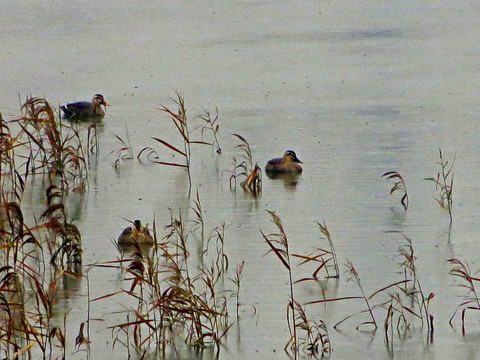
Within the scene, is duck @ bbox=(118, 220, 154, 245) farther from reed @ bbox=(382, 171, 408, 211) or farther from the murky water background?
reed @ bbox=(382, 171, 408, 211)

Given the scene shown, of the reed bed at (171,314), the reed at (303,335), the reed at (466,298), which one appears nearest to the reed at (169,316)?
the reed bed at (171,314)

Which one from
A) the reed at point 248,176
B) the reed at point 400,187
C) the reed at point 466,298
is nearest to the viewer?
the reed at point 466,298

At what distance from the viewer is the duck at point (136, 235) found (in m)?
8.25

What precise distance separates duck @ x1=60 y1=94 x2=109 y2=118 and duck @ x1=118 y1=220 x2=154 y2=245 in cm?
489

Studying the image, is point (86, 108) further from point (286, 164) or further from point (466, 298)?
point (466, 298)

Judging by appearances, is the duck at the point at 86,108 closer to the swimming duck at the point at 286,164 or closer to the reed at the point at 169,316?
the swimming duck at the point at 286,164

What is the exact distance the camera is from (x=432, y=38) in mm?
18688

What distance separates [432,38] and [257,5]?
5.80 meters

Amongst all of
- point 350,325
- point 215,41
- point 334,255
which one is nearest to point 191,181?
point 334,255

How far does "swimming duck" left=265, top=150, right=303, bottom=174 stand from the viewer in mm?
10469

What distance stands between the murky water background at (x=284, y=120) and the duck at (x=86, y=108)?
139mm

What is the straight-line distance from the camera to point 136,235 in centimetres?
829

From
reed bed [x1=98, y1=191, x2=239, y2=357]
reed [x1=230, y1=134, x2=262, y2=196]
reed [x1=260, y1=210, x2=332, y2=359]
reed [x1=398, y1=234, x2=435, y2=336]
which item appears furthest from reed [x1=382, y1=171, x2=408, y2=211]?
A: reed [x1=260, y1=210, x2=332, y2=359]

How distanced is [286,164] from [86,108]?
11.5 ft
